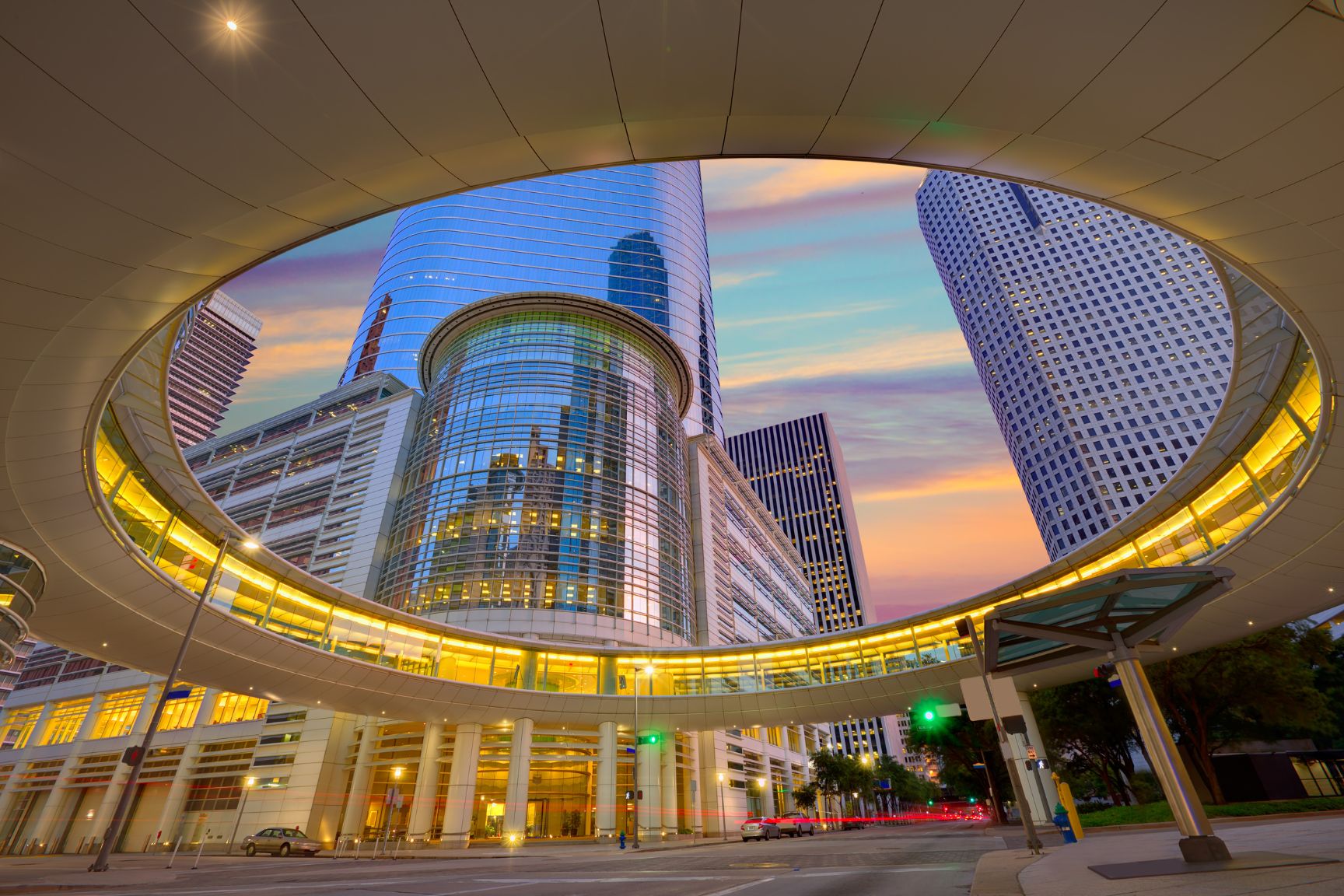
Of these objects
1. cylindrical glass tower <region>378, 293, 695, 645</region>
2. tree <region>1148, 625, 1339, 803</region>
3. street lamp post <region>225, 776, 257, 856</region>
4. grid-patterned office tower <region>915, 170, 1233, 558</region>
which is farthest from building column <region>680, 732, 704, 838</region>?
grid-patterned office tower <region>915, 170, 1233, 558</region>

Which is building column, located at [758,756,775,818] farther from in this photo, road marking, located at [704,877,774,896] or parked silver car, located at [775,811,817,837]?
→ road marking, located at [704,877,774,896]

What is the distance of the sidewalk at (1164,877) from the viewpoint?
649cm

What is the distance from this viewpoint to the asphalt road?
11406mm

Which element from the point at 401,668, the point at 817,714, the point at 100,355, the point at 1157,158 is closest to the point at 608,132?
the point at 1157,158

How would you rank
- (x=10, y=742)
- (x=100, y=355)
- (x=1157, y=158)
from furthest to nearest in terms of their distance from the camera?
(x=10, y=742), (x=100, y=355), (x=1157, y=158)

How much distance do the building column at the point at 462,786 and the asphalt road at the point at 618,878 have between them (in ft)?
44.6

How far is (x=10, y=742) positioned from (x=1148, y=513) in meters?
98.6

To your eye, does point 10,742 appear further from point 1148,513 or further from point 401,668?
point 1148,513

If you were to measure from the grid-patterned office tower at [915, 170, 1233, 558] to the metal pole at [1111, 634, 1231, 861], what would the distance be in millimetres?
131870

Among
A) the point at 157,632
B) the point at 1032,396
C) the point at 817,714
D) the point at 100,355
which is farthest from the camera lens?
the point at 1032,396

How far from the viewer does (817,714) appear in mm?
38250

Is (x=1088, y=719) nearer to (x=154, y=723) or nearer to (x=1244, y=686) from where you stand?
(x=1244, y=686)

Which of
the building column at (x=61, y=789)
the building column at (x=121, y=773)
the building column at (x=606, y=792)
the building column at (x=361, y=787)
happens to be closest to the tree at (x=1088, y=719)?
the building column at (x=606, y=792)

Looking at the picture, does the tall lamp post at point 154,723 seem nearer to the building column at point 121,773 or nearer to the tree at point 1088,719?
the building column at point 121,773
